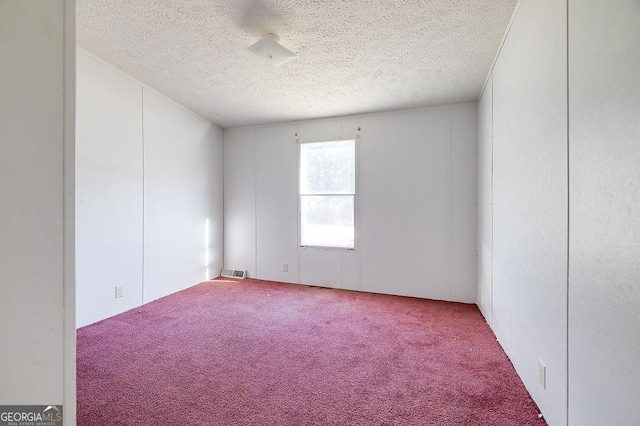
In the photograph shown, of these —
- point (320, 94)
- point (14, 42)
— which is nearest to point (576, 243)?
point (14, 42)

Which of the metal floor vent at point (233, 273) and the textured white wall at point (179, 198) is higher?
the textured white wall at point (179, 198)

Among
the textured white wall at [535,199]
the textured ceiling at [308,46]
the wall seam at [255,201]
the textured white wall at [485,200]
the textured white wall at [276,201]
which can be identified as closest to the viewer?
the textured white wall at [535,199]

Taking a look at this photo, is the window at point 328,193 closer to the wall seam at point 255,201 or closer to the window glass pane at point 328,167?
the window glass pane at point 328,167

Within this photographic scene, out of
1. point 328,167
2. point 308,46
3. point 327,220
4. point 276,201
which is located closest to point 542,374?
point 308,46

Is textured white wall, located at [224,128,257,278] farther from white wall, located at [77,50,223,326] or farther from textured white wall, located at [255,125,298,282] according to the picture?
white wall, located at [77,50,223,326]

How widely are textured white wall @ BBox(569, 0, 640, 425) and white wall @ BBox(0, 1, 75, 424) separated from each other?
1846 millimetres

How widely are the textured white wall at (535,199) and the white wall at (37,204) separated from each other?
204cm

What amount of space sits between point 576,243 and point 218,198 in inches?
175

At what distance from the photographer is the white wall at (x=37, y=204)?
0.77 meters

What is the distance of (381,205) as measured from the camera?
154 inches

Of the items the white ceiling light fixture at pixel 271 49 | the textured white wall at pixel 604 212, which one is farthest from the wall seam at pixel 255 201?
the textured white wall at pixel 604 212

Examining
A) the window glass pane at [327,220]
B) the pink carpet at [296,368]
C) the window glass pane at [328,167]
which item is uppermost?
the window glass pane at [328,167]

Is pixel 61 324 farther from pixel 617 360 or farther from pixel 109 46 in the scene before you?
pixel 109 46

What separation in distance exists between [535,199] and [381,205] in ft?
7.57
